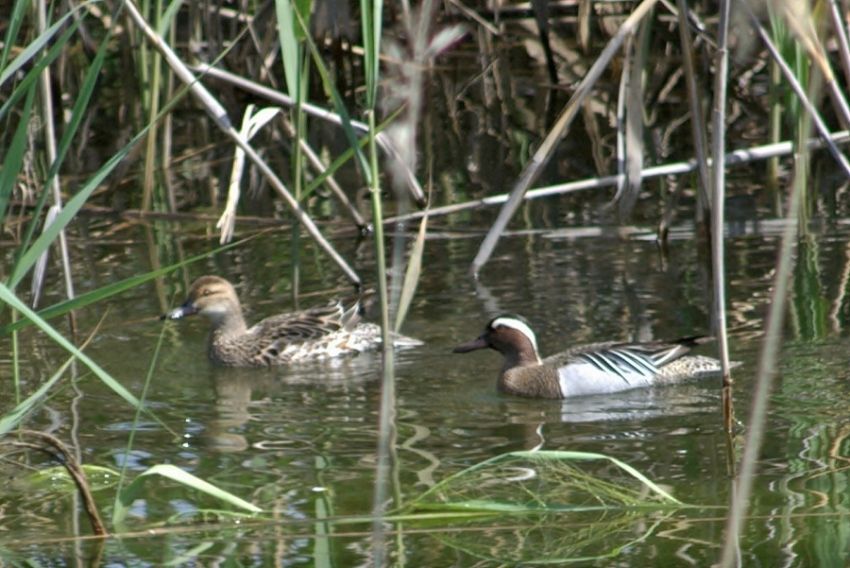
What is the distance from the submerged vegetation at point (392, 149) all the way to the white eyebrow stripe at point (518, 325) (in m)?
0.54

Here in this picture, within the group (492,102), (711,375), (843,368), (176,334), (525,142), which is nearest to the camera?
(843,368)

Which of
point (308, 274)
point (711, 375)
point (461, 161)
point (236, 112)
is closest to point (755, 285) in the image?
point (711, 375)

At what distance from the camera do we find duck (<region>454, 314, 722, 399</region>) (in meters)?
7.55

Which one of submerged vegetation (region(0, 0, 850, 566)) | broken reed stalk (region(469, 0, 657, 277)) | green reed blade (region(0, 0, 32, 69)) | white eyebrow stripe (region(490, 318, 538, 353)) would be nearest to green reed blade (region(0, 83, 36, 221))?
submerged vegetation (region(0, 0, 850, 566))

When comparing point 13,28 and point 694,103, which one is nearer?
point 13,28

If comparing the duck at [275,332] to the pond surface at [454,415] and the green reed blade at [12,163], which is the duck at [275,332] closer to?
the pond surface at [454,415]

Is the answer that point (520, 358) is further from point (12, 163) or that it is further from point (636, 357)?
point (12, 163)

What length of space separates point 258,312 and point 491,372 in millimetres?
1679

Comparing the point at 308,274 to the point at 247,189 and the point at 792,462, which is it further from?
the point at 792,462

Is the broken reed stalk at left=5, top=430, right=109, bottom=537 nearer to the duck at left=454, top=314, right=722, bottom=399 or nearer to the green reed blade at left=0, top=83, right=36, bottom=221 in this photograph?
the green reed blade at left=0, top=83, right=36, bottom=221

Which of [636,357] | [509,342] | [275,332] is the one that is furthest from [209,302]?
[636,357]

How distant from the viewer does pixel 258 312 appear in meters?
9.45

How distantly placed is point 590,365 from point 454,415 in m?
0.84

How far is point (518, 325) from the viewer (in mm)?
7988
